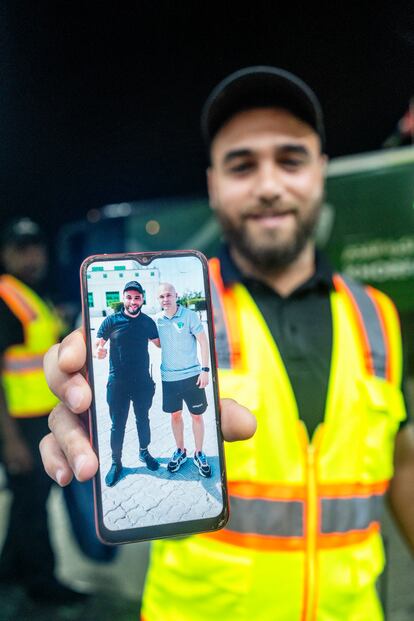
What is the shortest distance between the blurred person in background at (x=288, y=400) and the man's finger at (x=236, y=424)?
2.5 inches

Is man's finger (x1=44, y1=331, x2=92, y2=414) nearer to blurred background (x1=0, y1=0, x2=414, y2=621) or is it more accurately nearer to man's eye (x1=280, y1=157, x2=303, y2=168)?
blurred background (x1=0, y1=0, x2=414, y2=621)

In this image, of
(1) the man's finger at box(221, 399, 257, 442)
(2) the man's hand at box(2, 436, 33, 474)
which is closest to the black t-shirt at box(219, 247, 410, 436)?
(1) the man's finger at box(221, 399, 257, 442)

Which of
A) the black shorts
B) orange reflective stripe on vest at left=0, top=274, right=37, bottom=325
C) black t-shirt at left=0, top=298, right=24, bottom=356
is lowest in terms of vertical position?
the black shorts

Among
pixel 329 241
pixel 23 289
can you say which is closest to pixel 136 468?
pixel 23 289

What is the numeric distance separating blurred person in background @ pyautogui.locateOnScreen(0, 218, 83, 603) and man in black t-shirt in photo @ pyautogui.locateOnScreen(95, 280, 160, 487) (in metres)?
0.16

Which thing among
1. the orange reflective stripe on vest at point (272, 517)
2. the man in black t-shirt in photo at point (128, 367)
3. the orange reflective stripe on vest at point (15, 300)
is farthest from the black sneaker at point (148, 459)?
the orange reflective stripe on vest at point (15, 300)

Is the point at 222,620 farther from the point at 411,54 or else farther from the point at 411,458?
the point at 411,54

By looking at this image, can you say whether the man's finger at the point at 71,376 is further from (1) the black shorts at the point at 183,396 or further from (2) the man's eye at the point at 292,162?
(2) the man's eye at the point at 292,162

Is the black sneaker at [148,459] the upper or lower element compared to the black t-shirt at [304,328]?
lower

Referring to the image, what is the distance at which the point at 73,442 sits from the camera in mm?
389

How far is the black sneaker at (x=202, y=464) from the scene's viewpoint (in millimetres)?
427

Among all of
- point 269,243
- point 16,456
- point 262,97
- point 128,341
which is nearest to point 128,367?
point 128,341

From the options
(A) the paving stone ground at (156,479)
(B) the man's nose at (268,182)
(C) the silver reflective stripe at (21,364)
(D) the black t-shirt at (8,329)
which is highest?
(B) the man's nose at (268,182)

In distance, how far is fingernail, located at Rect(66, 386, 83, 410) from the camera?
0.38 metres
